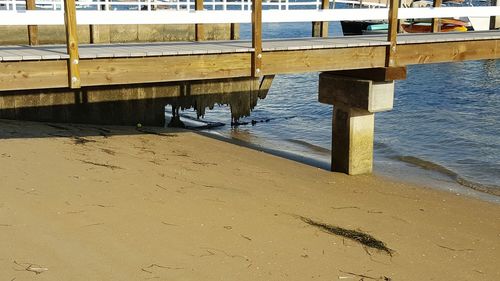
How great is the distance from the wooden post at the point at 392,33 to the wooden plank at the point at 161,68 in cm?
254

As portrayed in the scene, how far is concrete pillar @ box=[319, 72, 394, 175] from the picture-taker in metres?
10.2

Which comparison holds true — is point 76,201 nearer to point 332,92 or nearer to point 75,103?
point 332,92

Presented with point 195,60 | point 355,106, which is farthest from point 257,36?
point 355,106

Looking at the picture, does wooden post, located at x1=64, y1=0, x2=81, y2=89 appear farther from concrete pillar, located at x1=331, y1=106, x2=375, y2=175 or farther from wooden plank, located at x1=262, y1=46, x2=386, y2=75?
concrete pillar, located at x1=331, y1=106, x2=375, y2=175

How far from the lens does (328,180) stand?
10352 mm

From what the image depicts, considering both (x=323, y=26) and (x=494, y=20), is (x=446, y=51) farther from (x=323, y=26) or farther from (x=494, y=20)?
(x=494, y=20)

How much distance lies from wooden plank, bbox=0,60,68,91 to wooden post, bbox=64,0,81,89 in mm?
93

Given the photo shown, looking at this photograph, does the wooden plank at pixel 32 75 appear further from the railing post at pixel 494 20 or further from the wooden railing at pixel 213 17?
the railing post at pixel 494 20

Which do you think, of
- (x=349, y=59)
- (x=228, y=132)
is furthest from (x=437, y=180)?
(x=228, y=132)

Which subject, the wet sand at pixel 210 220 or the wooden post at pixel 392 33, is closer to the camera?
the wet sand at pixel 210 220

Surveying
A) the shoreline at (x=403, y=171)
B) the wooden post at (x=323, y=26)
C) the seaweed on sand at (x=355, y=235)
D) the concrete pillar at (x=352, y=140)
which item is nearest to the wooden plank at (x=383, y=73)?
the concrete pillar at (x=352, y=140)

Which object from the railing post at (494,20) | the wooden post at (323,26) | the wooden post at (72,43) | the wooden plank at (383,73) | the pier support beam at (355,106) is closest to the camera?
the wooden post at (72,43)

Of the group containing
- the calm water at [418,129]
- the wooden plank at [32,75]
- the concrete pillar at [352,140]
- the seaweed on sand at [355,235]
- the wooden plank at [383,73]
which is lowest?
the calm water at [418,129]

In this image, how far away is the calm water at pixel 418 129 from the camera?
42.8 feet
